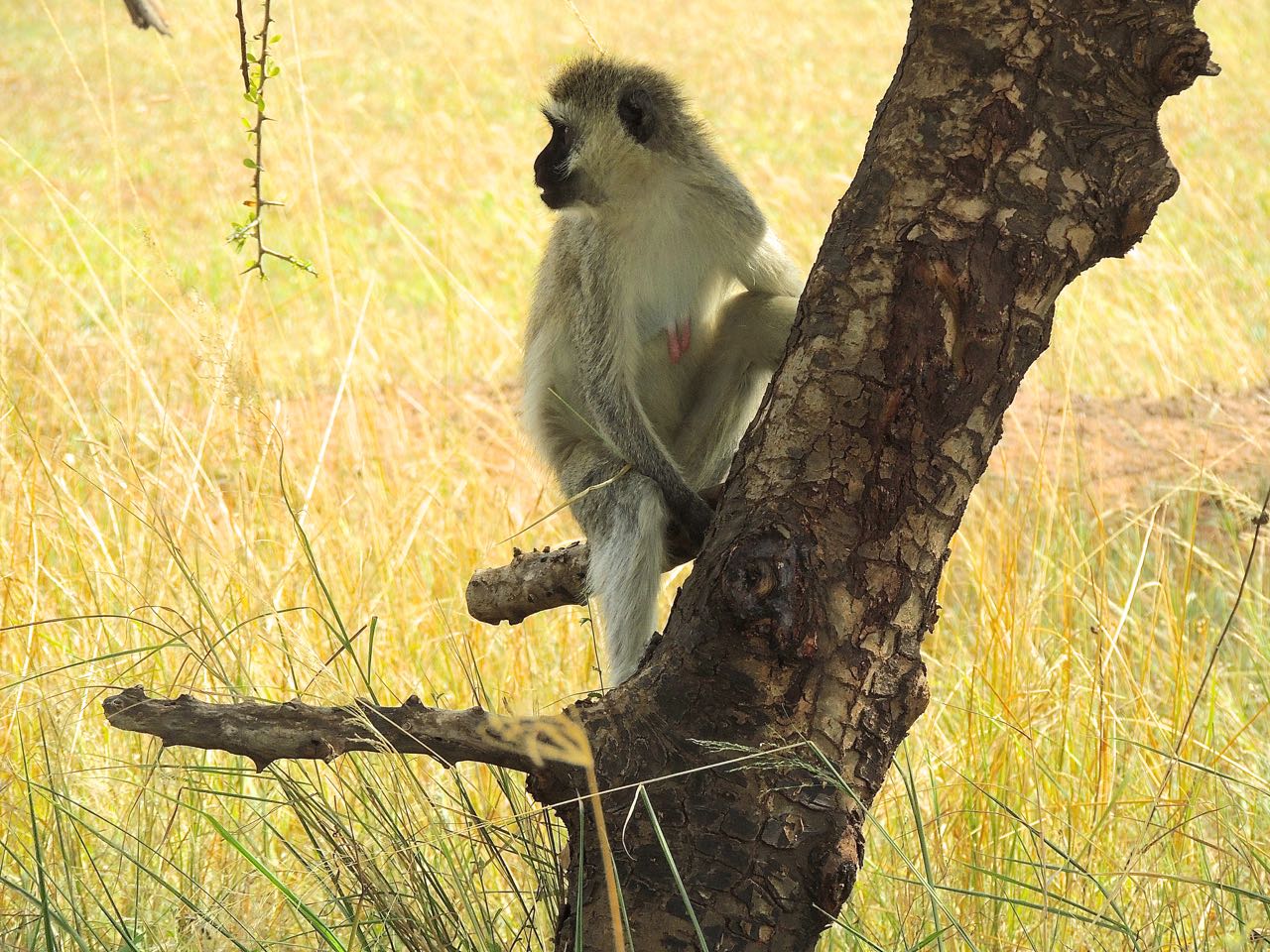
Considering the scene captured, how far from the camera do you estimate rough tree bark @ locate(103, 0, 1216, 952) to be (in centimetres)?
192

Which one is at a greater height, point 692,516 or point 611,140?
point 611,140

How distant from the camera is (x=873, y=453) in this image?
2.00 m

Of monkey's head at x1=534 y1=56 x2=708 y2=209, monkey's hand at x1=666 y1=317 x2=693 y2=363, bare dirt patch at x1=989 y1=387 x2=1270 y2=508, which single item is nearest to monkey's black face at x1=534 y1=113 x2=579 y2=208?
monkey's head at x1=534 y1=56 x2=708 y2=209

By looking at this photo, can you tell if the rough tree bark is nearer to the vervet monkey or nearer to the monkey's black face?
the vervet monkey

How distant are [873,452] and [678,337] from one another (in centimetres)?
157

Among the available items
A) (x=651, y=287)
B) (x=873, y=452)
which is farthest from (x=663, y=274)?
(x=873, y=452)

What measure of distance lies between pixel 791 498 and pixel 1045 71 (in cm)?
74

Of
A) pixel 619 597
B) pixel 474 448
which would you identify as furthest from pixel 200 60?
pixel 619 597

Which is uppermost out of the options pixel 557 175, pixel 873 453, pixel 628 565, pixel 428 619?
pixel 557 175

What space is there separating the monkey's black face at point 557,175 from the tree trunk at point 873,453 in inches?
55.6

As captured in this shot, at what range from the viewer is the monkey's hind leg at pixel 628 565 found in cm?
312

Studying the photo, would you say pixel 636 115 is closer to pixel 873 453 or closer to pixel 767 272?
pixel 767 272

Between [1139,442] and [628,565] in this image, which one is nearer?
[628,565]

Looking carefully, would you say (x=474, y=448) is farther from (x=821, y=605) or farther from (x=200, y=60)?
(x=200, y=60)
